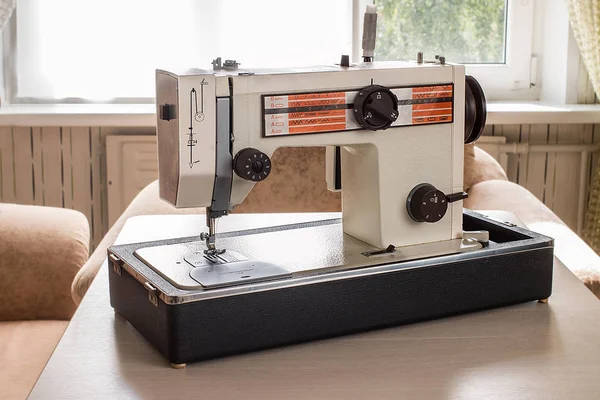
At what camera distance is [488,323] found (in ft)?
4.36

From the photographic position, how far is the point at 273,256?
133cm

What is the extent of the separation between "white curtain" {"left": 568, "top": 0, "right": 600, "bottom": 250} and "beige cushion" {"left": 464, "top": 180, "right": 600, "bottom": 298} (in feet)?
1.92

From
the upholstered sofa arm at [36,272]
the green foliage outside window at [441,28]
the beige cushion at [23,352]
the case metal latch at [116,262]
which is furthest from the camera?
the green foliage outside window at [441,28]

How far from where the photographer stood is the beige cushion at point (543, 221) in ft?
6.04

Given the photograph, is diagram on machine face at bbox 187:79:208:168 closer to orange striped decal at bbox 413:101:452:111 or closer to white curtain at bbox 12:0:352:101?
orange striped decal at bbox 413:101:452:111

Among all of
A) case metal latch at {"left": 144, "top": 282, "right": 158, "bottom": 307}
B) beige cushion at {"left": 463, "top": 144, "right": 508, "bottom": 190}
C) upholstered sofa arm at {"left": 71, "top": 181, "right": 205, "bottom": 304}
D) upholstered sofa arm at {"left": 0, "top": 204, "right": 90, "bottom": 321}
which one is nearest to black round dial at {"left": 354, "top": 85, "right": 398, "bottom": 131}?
case metal latch at {"left": 144, "top": 282, "right": 158, "bottom": 307}

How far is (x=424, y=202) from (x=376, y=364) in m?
0.30

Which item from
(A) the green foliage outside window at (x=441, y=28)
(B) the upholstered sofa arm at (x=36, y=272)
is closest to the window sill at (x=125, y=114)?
(A) the green foliage outside window at (x=441, y=28)

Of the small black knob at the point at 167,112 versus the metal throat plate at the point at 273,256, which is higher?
the small black knob at the point at 167,112

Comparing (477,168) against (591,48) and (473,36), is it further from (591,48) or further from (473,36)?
(473,36)

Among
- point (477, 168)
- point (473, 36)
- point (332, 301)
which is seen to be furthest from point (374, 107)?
point (473, 36)

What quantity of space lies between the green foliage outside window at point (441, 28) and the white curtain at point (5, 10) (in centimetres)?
123

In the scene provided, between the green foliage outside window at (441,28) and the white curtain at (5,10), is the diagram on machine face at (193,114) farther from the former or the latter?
the green foliage outside window at (441,28)

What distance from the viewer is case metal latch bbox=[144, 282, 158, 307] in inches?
46.6
